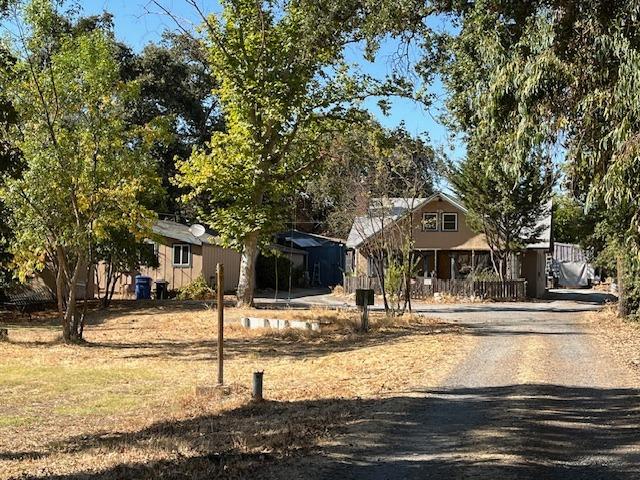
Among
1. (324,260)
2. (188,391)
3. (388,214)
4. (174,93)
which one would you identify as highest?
(174,93)

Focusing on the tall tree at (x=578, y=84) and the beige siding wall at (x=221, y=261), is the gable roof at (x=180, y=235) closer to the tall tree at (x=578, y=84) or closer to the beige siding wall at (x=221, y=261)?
the beige siding wall at (x=221, y=261)

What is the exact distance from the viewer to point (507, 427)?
26.5ft

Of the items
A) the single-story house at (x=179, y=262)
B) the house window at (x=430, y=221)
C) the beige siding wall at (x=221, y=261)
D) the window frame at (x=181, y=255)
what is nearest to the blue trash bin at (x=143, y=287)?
the single-story house at (x=179, y=262)

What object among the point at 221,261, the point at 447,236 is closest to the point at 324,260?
the point at 221,261

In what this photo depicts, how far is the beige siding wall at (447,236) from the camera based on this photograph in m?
41.2

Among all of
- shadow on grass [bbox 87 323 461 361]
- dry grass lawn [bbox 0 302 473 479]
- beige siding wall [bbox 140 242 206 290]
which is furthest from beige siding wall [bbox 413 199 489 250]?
shadow on grass [bbox 87 323 461 361]

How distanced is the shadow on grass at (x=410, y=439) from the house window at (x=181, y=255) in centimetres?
3078

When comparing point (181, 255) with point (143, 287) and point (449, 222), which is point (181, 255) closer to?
point (143, 287)

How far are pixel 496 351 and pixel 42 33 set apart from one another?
→ 12.4 metres

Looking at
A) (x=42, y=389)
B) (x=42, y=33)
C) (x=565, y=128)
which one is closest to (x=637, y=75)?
(x=565, y=128)

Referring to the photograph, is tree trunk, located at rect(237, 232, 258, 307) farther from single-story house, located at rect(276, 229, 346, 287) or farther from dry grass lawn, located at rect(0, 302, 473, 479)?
single-story house, located at rect(276, 229, 346, 287)

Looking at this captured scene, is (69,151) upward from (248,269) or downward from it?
upward

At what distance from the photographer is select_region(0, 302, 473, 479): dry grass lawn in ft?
23.6

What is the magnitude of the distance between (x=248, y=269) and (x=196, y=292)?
10.5m
